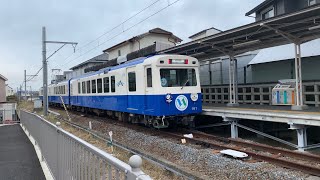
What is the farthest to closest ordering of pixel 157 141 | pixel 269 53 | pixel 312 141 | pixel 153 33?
pixel 153 33
pixel 269 53
pixel 312 141
pixel 157 141

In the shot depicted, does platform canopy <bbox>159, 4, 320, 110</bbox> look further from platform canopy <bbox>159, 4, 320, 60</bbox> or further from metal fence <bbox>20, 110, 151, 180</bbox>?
metal fence <bbox>20, 110, 151, 180</bbox>

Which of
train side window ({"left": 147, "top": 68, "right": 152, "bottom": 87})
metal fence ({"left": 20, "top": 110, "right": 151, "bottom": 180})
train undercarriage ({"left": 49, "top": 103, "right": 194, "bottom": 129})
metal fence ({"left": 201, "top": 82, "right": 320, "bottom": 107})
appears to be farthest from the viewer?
metal fence ({"left": 201, "top": 82, "right": 320, "bottom": 107})

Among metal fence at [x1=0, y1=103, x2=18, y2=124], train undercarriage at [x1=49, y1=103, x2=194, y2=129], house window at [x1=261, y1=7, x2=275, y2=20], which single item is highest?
house window at [x1=261, y1=7, x2=275, y2=20]

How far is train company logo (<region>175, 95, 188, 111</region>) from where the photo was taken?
13469mm

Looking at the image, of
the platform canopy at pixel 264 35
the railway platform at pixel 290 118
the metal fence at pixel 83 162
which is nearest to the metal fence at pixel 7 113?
the platform canopy at pixel 264 35

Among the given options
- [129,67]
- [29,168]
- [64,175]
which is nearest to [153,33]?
[129,67]

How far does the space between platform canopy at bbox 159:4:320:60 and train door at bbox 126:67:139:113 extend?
9.31 feet

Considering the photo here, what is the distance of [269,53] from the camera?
62.1 feet

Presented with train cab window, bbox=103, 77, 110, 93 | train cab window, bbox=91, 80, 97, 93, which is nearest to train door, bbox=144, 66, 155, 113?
train cab window, bbox=103, 77, 110, 93

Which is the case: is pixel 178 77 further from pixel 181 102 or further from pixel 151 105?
pixel 151 105

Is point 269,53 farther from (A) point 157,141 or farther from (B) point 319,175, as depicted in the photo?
(B) point 319,175

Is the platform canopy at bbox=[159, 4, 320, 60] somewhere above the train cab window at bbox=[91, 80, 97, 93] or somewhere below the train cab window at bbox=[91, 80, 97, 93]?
above

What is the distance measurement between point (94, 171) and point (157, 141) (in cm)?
818

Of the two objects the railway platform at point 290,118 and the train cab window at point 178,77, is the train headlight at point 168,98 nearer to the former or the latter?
the train cab window at point 178,77
